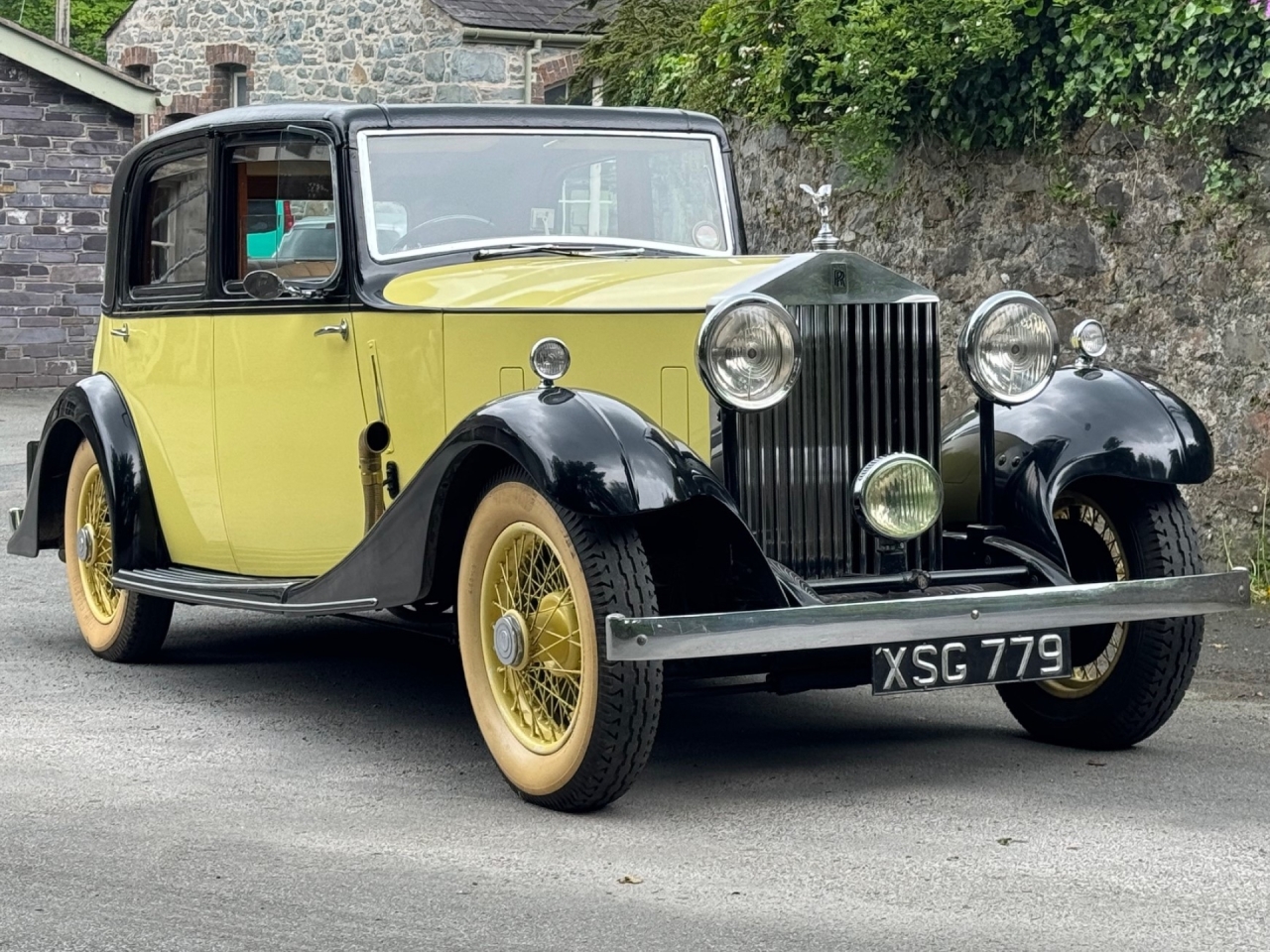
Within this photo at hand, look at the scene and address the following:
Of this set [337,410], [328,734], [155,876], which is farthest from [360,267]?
[155,876]

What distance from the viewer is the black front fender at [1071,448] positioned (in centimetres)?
534

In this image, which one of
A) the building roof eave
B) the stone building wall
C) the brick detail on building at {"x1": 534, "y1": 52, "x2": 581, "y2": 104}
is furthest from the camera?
the brick detail on building at {"x1": 534, "y1": 52, "x2": 581, "y2": 104}

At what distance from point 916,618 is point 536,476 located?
981mm

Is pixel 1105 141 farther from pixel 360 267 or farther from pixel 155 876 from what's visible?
pixel 155 876

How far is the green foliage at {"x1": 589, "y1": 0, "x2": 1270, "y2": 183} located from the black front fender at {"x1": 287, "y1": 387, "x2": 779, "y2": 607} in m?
4.01

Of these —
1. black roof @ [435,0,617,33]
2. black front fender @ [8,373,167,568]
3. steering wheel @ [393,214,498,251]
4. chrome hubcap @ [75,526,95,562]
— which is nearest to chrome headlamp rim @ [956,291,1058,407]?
steering wheel @ [393,214,498,251]

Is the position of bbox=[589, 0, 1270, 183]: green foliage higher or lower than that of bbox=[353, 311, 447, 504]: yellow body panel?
higher

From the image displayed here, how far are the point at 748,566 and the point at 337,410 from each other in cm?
166

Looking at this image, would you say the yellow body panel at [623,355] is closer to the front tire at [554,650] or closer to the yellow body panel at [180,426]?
the front tire at [554,650]

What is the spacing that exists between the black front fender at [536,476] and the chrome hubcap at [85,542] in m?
2.10

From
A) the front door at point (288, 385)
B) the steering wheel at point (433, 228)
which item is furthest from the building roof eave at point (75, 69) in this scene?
the steering wheel at point (433, 228)

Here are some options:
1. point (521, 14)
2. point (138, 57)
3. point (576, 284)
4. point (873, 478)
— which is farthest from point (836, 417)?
point (138, 57)

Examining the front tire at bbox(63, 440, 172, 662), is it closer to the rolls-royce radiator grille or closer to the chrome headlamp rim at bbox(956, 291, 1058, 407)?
the rolls-royce radiator grille

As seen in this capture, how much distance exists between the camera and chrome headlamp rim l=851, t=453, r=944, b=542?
5.04 m
